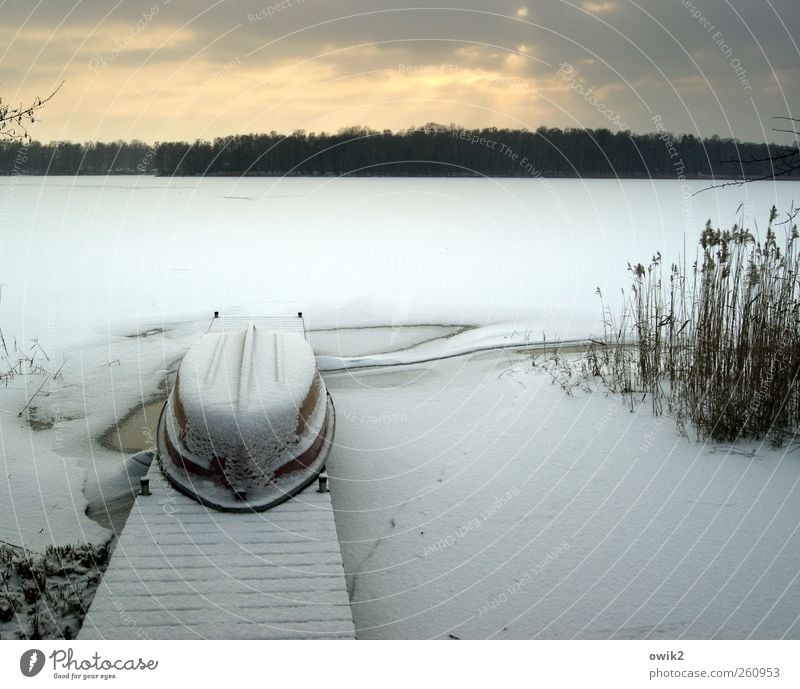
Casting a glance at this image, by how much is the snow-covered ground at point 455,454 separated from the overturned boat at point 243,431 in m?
0.58

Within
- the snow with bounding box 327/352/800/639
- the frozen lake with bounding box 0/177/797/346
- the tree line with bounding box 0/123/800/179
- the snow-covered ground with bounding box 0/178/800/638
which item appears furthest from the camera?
the tree line with bounding box 0/123/800/179

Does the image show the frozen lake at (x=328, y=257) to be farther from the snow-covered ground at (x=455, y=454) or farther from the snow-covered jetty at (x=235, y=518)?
the snow-covered jetty at (x=235, y=518)

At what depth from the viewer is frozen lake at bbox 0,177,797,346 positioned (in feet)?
37.0

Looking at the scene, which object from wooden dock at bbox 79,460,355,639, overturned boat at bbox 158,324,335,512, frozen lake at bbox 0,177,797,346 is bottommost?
wooden dock at bbox 79,460,355,639

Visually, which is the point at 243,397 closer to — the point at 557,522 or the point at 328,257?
the point at 557,522

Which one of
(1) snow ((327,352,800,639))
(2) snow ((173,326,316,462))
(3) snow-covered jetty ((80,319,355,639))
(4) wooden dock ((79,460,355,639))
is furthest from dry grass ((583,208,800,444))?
(4) wooden dock ((79,460,355,639))

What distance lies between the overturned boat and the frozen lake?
498 centimetres

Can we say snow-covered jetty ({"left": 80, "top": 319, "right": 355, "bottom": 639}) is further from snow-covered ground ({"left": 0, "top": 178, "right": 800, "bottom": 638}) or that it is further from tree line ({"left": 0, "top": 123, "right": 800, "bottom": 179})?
tree line ({"left": 0, "top": 123, "right": 800, "bottom": 179})

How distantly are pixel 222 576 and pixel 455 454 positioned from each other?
262 centimetres

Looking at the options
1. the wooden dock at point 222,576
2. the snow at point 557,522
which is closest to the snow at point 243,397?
the wooden dock at point 222,576

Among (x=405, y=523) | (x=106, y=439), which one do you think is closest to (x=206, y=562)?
(x=405, y=523)

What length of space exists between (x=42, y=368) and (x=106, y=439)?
2.34 meters

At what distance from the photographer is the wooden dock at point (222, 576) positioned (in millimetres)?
3430

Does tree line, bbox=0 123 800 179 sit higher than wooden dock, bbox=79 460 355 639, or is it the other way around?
tree line, bbox=0 123 800 179
